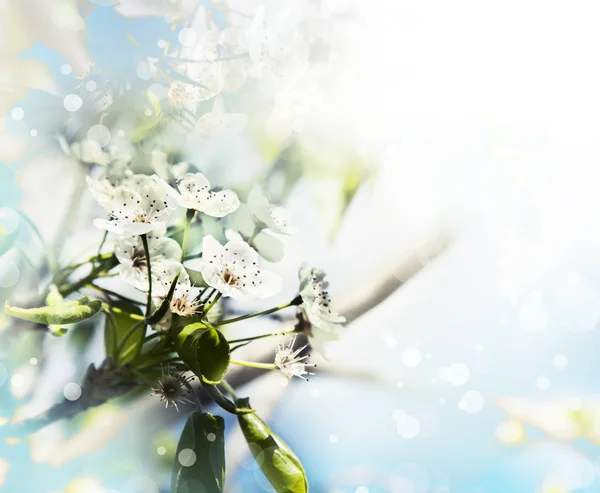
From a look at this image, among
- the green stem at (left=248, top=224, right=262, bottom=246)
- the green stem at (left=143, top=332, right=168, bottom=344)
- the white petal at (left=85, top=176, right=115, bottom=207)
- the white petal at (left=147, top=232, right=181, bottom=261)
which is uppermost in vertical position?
the white petal at (left=85, top=176, right=115, bottom=207)

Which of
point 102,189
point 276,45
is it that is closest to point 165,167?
point 102,189

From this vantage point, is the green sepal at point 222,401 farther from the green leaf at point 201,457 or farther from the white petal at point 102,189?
the white petal at point 102,189

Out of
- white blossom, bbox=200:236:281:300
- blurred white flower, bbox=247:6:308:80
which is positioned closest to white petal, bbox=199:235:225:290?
white blossom, bbox=200:236:281:300

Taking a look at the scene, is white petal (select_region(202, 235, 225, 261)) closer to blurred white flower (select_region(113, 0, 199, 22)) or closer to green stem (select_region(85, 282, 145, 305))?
green stem (select_region(85, 282, 145, 305))

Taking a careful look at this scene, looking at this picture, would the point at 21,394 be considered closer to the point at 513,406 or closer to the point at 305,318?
the point at 305,318

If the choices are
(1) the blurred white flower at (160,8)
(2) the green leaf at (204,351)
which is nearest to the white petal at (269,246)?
(2) the green leaf at (204,351)

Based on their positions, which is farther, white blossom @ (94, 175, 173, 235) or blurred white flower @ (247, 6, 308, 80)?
blurred white flower @ (247, 6, 308, 80)
